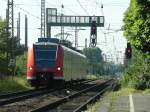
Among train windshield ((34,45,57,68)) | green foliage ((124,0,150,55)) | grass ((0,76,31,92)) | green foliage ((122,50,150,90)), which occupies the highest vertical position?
green foliage ((124,0,150,55))

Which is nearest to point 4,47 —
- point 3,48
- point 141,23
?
point 3,48

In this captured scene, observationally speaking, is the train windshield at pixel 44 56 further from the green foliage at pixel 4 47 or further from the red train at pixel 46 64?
the green foliage at pixel 4 47

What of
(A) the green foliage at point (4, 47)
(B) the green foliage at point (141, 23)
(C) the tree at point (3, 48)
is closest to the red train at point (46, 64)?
(A) the green foliage at point (4, 47)

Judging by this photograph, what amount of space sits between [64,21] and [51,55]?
4219cm

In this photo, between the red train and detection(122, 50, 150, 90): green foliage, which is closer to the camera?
detection(122, 50, 150, 90): green foliage

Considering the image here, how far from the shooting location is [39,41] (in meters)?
42.2

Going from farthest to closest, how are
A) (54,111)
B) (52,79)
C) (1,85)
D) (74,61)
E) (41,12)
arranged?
(41,12) → (74,61) → (1,85) → (52,79) → (54,111)

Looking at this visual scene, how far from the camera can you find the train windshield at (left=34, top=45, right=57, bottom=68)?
39344 mm

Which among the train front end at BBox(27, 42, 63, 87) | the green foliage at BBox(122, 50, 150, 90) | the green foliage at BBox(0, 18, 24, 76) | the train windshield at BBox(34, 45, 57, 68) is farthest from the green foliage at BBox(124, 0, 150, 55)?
the green foliage at BBox(0, 18, 24, 76)

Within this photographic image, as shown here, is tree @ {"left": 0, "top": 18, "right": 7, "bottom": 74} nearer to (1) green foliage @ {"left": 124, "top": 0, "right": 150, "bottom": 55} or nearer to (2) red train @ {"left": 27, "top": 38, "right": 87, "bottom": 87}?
(2) red train @ {"left": 27, "top": 38, "right": 87, "bottom": 87}

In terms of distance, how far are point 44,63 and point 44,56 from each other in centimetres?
49

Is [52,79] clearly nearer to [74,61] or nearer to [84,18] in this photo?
[74,61]

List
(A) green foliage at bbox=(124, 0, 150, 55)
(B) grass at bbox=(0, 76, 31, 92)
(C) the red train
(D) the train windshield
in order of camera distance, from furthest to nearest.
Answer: (B) grass at bbox=(0, 76, 31, 92) < (D) the train windshield < (C) the red train < (A) green foliage at bbox=(124, 0, 150, 55)

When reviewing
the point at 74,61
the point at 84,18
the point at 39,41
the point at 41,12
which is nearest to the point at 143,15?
the point at 39,41
